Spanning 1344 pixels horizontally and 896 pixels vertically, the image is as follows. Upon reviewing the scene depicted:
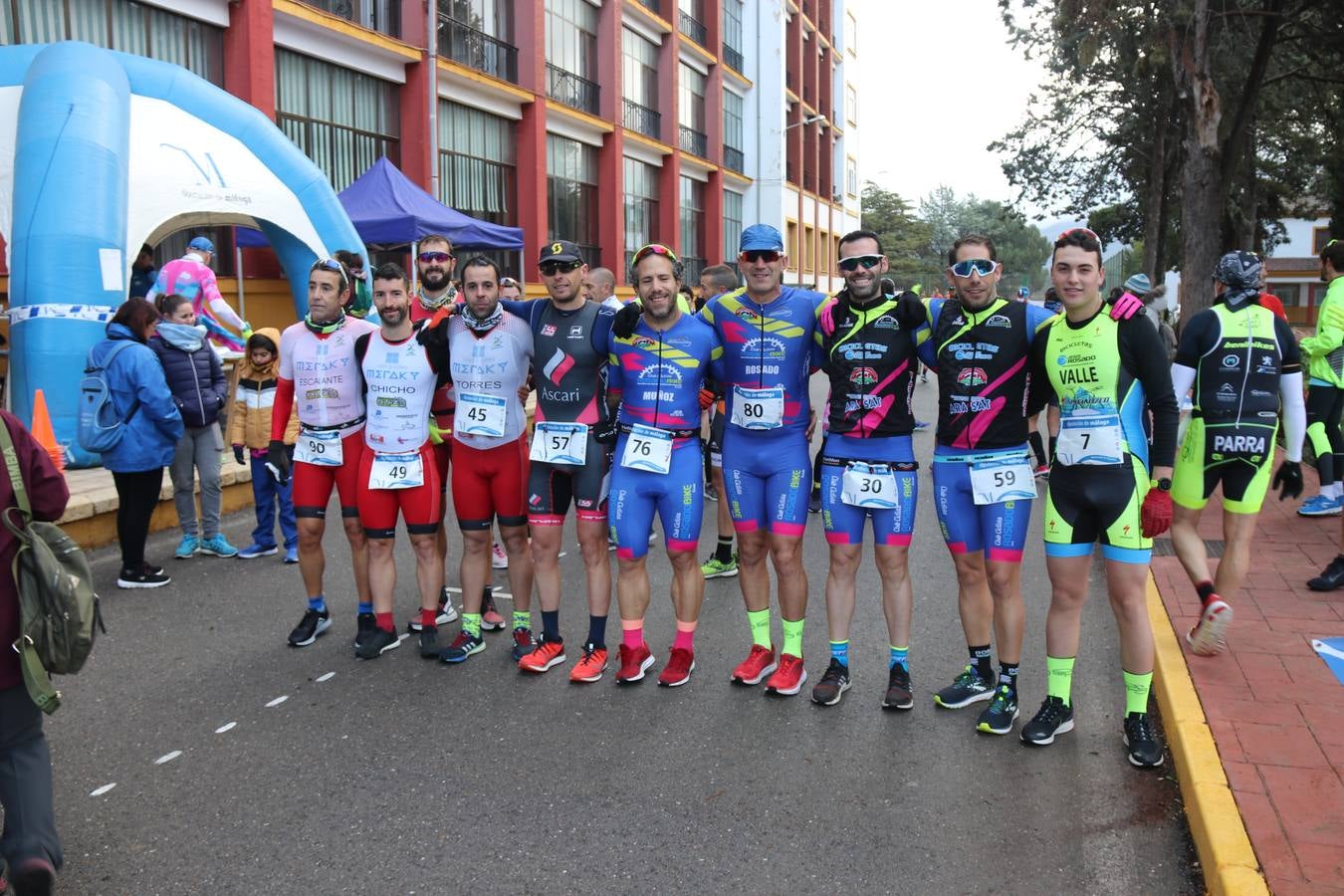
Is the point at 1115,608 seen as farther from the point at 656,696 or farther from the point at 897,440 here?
the point at 656,696

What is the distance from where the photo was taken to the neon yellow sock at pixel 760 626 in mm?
5656

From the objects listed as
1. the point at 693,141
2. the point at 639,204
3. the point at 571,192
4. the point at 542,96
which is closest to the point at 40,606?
the point at 542,96

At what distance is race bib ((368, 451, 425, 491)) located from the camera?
589 cm

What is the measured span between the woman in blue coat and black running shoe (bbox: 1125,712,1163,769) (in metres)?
6.06

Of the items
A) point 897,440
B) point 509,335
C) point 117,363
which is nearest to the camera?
point 897,440

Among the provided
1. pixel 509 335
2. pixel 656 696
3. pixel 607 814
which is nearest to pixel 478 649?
pixel 656 696

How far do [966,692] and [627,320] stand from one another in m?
2.41

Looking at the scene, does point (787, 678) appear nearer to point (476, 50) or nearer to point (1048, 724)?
point (1048, 724)

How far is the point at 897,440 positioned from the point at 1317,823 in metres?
2.24

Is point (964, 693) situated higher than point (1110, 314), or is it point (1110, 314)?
point (1110, 314)

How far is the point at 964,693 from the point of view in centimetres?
527

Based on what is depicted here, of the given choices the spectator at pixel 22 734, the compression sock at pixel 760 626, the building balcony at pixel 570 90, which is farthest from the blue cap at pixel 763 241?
the building balcony at pixel 570 90

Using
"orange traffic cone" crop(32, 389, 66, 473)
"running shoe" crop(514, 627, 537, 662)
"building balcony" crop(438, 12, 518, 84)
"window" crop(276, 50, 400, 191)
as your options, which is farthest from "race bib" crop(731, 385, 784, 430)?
"building balcony" crop(438, 12, 518, 84)

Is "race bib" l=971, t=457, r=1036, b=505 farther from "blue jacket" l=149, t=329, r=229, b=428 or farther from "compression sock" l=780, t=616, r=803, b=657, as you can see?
"blue jacket" l=149, t=329, r=229, b=428
